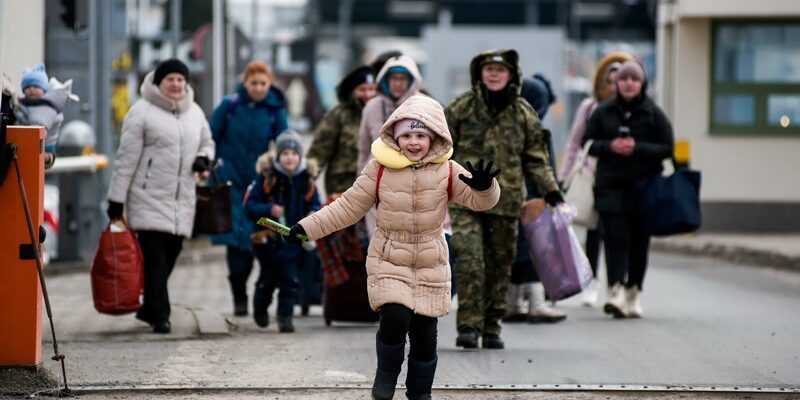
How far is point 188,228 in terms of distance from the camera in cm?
1180

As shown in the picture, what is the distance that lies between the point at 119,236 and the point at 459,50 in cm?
2749

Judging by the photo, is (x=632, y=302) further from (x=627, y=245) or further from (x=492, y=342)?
(x=492, y=342)

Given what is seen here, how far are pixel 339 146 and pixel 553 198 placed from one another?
262cm

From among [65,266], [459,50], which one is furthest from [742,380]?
[459,50]

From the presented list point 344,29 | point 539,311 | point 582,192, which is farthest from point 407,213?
point 344,29

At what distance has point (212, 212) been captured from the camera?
12156 millimetres

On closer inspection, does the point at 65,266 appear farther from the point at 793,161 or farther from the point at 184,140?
the point at 793,161

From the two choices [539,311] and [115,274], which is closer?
[115,274]

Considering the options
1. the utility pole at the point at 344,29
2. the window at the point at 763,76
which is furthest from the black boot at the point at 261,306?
the utility pole at the point at 344,29

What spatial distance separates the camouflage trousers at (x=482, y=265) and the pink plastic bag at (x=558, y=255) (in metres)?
0.98

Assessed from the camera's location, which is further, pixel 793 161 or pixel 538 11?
pixel 538 11

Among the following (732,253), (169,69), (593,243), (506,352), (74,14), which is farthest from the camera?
(732,253)

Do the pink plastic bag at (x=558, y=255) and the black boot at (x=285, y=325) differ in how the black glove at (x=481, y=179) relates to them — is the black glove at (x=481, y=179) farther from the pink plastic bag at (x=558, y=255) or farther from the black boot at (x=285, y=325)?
the black boot at (x=285, y=325)

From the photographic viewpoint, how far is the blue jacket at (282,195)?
12180 millimetres
